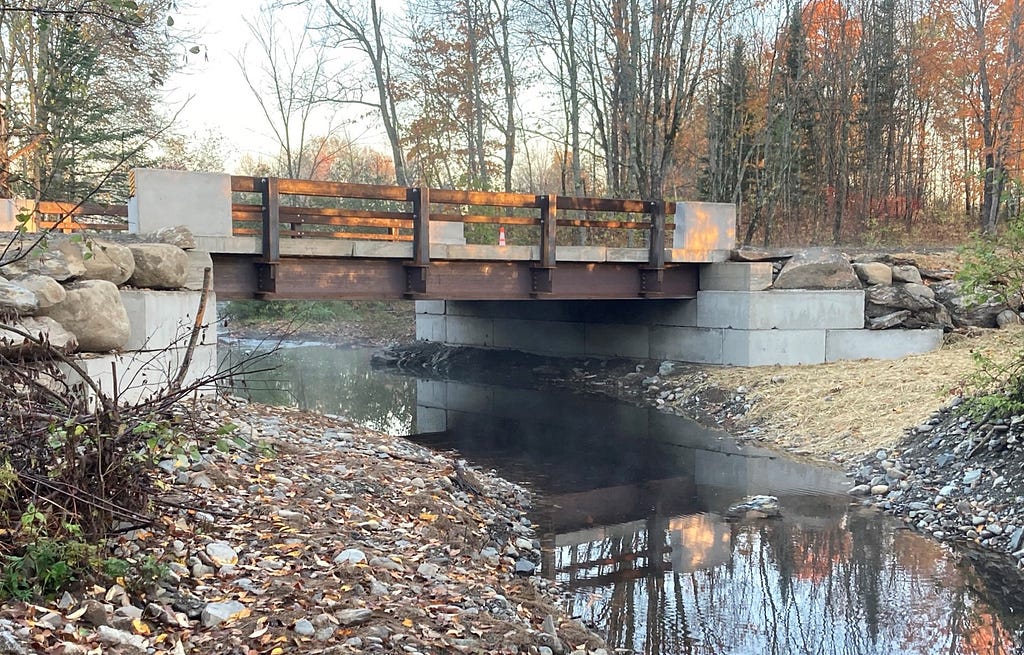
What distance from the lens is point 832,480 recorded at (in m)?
11.0

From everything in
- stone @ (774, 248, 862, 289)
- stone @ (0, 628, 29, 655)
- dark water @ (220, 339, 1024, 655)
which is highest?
stone @ (774, 248, 862, 289)

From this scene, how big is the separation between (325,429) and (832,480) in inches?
260

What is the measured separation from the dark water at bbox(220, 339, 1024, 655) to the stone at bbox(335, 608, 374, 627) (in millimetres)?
2157

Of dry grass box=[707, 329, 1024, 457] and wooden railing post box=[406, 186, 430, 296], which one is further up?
wooden railing post box=[406, 186, 430, 296]

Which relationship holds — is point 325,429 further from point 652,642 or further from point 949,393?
point 949,393

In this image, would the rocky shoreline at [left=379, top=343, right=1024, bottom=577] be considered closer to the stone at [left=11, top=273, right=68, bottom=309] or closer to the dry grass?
the dry grass

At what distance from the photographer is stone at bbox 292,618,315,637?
452 centimetres

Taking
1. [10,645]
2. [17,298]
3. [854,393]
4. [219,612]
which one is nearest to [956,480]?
[854,393]

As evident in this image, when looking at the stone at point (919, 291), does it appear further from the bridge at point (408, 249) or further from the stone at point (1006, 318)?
the bridge at point (408, 249)

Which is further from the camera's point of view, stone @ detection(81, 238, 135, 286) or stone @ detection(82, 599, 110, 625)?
stone @ detection(81, 238, 135, 286)

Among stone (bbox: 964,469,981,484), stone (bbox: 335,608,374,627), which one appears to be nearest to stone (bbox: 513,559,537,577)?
stone (bbox: 335,608,374,627)

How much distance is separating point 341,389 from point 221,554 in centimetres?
1547

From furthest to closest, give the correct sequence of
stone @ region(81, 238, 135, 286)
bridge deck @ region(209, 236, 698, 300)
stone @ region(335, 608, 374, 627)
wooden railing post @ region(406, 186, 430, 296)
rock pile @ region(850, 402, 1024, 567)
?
1. wooden railing post @ region(406, 186, 430, 296)
2. bridge deck @ region(209, 236, 698, 300)
3. stone @ region(81, 238, 135, 286)
4. rock pile @ region(850, 402, 1024, 567)
5. stone @ region(335, 608, 374, 627)

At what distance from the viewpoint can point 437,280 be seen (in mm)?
15773
